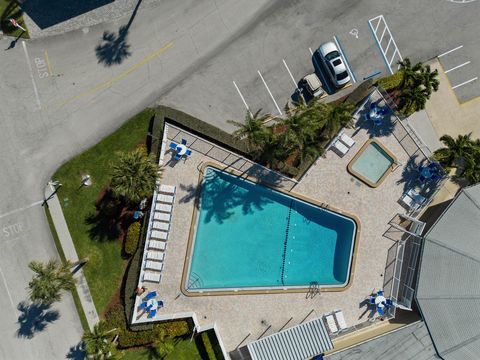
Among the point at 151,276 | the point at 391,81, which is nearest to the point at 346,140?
the point at 391,81

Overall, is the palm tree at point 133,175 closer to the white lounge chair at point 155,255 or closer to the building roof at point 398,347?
the white lounge chair at point 155,255

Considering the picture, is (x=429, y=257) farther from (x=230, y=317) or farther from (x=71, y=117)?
(x=71, y=117)

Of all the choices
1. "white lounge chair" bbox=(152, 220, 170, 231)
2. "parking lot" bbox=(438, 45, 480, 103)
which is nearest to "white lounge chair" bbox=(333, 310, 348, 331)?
"white lounge chair" bbox=(152, 220, 170, 231)

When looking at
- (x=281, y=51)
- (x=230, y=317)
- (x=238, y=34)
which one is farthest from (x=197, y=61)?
(x=230, y=317)

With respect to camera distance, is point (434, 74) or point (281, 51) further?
point (281, 51)

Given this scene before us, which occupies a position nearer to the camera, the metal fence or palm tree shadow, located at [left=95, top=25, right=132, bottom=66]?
the metal fence

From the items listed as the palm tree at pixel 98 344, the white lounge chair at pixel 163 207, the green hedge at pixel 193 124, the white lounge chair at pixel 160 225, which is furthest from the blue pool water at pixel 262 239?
the palm tree at pixel 98 344

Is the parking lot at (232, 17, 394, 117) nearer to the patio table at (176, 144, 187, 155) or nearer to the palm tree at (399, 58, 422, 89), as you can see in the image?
the palm tree at (399, 58, 422, 89)
